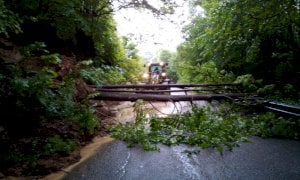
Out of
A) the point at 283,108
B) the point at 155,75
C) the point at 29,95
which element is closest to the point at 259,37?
the point at 283,108

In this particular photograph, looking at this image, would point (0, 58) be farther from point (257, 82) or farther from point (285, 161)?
point (257, 82)

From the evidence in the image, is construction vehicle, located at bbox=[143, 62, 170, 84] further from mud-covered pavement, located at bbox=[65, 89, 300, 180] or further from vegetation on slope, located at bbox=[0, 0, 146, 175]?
mud-covered pavement, located at bbox=[65, 89, 300, 180]

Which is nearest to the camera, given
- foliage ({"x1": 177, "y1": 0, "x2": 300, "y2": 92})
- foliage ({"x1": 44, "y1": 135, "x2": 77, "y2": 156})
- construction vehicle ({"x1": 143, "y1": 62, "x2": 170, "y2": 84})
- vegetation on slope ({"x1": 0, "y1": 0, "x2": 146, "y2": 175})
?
vegetation on slope ({"x1": 0, "y1": 0, "x2": 146, "y2": 175})

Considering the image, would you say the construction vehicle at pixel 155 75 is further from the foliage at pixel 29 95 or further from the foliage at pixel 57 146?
the foliage at pixel 57 146

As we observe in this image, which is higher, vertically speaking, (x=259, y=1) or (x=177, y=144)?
(x=259, y=1)

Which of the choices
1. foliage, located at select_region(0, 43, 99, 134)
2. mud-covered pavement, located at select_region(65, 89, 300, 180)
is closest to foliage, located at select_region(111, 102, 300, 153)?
mud-covered pavement, located at select_region(65, 89, 300, 180)

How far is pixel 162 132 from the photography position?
26.8 ft

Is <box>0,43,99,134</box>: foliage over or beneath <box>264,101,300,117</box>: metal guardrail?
over

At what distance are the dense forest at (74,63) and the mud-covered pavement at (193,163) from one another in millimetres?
680

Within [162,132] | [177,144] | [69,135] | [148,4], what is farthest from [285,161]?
[148,4]

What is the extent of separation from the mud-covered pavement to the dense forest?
680 mm

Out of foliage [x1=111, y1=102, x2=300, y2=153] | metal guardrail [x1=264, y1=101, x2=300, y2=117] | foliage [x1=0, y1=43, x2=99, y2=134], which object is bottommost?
foliage [x1=111, y1=102, x2=300, y2=153]

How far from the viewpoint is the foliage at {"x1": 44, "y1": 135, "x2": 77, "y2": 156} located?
6.01 m

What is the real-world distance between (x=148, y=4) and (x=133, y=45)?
7558 mm
